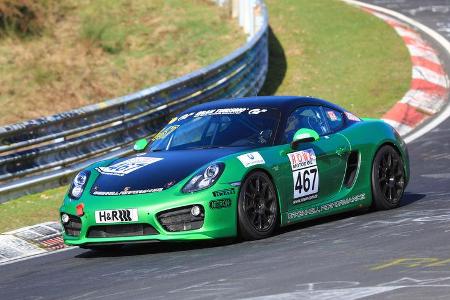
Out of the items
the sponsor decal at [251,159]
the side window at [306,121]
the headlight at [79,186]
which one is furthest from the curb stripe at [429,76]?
the headlight at [79,186]

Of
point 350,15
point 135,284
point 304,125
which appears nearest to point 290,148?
point 304,125

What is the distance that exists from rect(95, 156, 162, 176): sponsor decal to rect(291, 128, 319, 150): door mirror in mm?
1169

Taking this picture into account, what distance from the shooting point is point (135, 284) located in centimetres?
738

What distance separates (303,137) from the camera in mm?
9586

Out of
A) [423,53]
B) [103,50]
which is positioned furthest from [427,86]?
[103,50]

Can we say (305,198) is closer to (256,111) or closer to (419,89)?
(256,111)

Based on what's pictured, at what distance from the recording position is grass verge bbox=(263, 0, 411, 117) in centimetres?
1870

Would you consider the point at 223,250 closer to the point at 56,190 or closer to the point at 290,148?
the point at 290,148

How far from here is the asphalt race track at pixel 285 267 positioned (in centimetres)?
668

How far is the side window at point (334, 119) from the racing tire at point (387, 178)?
46cm

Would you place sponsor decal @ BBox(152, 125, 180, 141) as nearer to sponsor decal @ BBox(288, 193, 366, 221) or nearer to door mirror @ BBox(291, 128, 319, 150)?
door mirror @ BBox(291, 128, 319, 150)

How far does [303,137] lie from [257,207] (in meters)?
0.86

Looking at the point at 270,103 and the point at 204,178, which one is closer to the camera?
the point at 204,178

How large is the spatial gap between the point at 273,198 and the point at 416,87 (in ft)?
32.5
